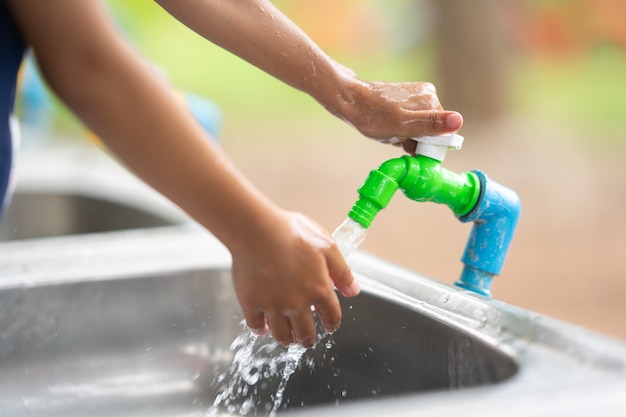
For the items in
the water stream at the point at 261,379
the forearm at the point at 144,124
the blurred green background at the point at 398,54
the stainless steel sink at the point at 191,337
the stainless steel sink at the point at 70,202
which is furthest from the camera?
the blurred green background at the point at 398,54

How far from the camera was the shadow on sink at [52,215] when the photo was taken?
1598 mm

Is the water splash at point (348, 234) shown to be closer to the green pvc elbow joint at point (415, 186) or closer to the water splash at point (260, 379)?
the green pvc elbow joint at point (415, 186)

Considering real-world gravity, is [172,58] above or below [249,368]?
below

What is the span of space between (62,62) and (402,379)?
0.42 metres

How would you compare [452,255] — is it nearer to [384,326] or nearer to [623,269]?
[623,269]

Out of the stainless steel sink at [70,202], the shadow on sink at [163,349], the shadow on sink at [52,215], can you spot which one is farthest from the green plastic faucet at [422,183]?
the shadow on sink at [52,215]

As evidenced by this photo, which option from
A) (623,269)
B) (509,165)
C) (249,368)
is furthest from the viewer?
(509,165)

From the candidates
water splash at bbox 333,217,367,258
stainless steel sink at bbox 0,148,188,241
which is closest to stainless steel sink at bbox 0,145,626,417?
water splash at bbox 333,217,367,258

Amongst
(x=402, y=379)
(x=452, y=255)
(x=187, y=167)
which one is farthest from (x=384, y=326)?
(x=452, y=255)

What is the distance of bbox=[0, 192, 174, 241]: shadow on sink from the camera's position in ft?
5.24

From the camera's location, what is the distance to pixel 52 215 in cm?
166

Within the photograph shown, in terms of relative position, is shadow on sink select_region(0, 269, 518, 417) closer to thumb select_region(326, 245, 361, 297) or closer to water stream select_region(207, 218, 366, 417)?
water stream select_region(207, 218, 366, 417)

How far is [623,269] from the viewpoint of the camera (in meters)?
3.42

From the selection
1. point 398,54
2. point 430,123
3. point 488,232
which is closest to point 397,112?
point 430,123
